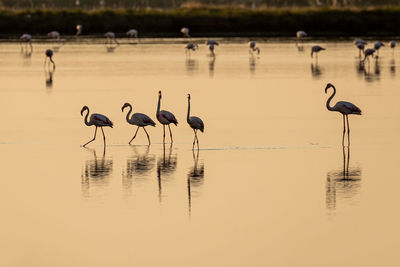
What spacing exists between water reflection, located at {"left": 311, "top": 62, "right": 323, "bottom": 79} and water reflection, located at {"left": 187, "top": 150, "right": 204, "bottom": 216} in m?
17.0

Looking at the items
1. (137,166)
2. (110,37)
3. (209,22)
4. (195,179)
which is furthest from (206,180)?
(209,22)

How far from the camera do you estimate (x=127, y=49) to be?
159 feet

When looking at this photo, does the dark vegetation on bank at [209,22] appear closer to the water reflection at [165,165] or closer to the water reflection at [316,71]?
the water reflection at [316,71]

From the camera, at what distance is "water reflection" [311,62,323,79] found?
106 ft

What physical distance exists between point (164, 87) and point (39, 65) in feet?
40.6

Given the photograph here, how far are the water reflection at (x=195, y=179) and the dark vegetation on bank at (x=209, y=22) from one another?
4224cm

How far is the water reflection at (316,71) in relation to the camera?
3244 cm

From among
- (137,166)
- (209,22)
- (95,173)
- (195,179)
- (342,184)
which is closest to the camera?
(342,184)

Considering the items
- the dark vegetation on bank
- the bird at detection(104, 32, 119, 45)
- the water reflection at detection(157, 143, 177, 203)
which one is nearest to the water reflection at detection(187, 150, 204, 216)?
the water reflection at detection(157, 143, 177, 203)

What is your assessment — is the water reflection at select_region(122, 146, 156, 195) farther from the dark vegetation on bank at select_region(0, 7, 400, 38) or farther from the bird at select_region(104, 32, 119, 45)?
the dark vegetation on bank at select_region(0, 7, 400, 38)

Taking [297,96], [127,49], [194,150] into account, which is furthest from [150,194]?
[127,49]

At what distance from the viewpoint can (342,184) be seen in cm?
1362

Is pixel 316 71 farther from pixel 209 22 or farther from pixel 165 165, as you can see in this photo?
pixel 209 22

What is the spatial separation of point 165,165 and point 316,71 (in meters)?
19.6
